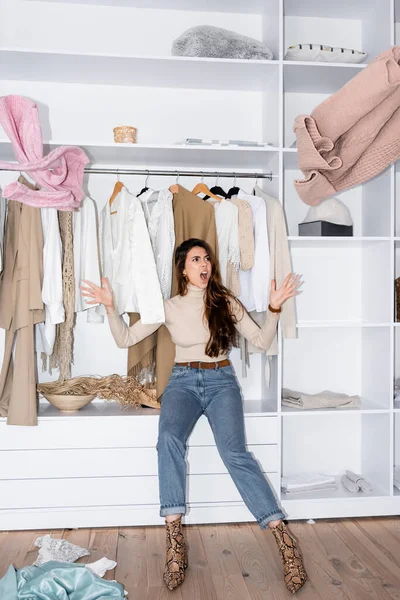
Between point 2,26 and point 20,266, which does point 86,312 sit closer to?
point 20,266

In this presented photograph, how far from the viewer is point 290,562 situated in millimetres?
2316

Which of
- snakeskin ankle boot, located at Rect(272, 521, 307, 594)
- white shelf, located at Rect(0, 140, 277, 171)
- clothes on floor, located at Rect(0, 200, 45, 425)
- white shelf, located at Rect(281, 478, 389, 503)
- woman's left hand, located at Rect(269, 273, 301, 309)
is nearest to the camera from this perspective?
snakeskin ankle boot, located at Rect(272, 521, 307, 594)

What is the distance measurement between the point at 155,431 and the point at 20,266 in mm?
984

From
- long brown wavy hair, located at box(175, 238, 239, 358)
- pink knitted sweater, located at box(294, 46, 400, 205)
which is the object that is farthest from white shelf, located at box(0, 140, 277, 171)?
pink knitted sweater, located at box(294, 46, 400, 205)

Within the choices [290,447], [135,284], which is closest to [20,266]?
[135,284]

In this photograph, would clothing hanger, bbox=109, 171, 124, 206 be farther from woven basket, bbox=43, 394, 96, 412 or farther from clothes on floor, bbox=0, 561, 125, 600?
clothes on floor, bbox=0, 561, 125, 600

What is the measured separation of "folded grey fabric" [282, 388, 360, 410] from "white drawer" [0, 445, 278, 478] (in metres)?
0.49

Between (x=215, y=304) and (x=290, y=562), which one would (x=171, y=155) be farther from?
(x=290, y=562)

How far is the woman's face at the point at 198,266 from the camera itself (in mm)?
2832

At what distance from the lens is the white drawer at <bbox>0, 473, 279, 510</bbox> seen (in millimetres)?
2881

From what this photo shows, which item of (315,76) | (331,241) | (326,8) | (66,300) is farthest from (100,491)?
(326,8)

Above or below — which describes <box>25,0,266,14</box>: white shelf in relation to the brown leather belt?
above

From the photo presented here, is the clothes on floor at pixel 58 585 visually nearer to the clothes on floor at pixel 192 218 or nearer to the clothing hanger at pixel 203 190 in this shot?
the clothes on floor at pixel 192 218

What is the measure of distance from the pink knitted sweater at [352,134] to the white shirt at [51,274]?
1.15 meters
